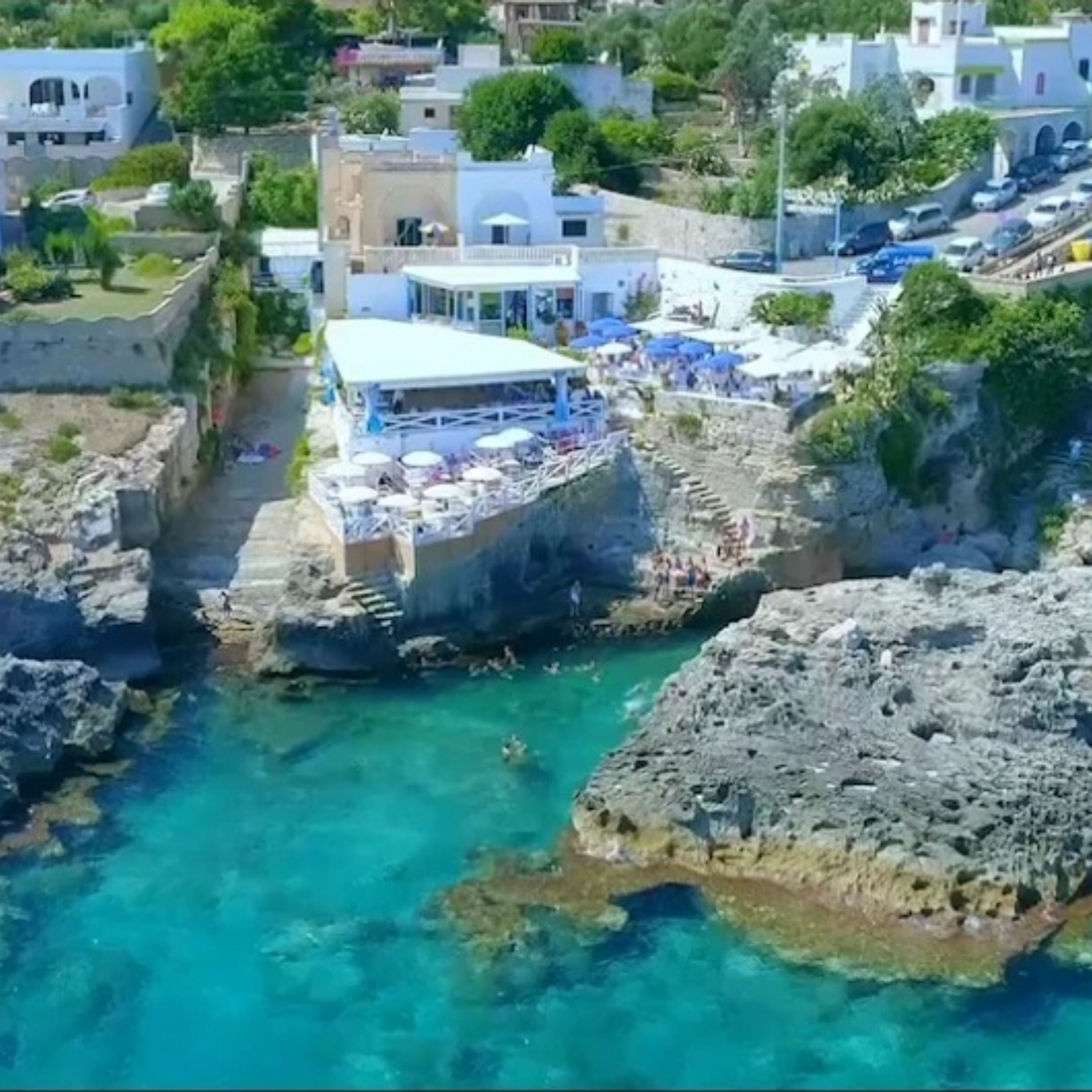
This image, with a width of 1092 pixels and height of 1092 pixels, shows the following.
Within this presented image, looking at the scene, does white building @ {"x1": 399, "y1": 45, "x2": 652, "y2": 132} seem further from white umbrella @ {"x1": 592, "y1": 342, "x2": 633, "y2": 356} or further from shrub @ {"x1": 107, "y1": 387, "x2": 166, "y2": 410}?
shrub @ {"x1": 107, "y1": 387, "x2": 166, "y2": 410}

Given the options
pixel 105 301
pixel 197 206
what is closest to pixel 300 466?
pixel 105 301

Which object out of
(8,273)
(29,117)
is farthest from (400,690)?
(29,117)

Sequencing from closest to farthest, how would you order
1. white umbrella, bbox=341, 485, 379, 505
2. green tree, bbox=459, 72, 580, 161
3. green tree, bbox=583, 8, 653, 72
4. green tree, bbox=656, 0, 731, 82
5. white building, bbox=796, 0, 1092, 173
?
white umbrella, bbox=341, 485, 379, 505, green tree, bbox=459, 72, 580, 161, white building, bbox=796, 0, 1092, 173, green tree, bbox=656, 0, 731, 82, green tree, bbox=583, 8, 653, 72

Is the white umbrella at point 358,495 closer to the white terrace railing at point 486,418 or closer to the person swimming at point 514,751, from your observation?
the white terrace railing at point 486,418

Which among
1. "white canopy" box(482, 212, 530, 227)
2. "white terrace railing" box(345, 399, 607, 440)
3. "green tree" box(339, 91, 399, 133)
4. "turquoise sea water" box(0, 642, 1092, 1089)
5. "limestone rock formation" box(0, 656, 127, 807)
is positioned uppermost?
"green tree" box(339, 91, 399, 133)

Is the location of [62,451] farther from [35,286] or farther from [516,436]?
[516,436]

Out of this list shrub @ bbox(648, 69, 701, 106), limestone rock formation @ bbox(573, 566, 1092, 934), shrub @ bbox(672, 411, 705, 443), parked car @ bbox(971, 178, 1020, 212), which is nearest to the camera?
limestone rock formation @ bbox(573, 566, 1092, 934)

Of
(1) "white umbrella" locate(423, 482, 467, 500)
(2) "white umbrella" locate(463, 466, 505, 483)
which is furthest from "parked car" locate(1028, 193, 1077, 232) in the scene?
(1) "white umbrella" locate(423, 482, 467, 500)
